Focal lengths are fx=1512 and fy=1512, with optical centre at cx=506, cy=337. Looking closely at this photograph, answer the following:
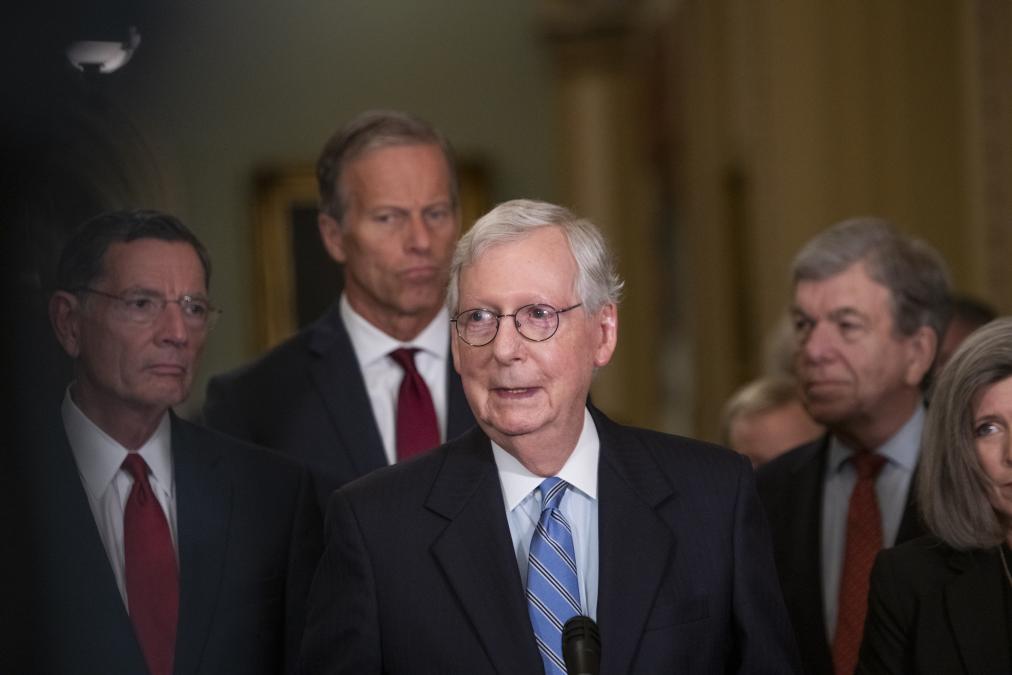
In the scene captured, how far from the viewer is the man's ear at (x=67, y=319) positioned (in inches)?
102

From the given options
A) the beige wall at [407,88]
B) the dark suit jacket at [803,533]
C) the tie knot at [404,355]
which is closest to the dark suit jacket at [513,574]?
the tie knot at [404,355]

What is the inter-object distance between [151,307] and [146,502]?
1.27 feet

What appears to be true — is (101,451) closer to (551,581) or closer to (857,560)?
(551,581)

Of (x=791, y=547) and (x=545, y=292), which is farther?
(x=791, y=547)

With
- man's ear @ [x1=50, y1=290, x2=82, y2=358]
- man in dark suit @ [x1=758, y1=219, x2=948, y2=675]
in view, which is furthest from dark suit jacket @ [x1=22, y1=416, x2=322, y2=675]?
man in dark suit @ [x1=758, y1=219, x2=948, y2=675]

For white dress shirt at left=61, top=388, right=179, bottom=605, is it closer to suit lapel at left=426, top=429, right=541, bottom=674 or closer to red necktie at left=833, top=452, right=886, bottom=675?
suit lapel at left=426, top=429, right=541, bottom=674

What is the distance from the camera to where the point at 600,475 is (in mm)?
3172

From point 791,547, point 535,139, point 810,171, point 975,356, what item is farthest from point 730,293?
point 975,356

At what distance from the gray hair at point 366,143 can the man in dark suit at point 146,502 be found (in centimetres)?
112

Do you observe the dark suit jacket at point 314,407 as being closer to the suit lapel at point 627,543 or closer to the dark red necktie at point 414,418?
the dark red necktie at point 414,418

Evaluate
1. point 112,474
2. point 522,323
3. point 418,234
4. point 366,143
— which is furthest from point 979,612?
point 366,143

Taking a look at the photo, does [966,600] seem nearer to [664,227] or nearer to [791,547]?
[791,547]

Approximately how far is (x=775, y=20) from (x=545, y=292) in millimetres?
6511

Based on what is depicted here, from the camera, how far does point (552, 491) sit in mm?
3123
